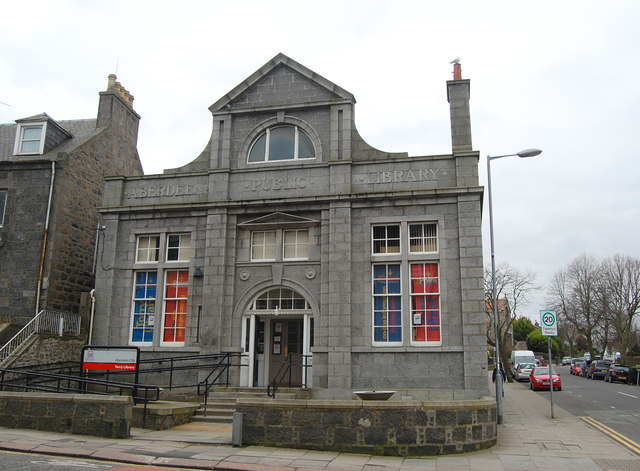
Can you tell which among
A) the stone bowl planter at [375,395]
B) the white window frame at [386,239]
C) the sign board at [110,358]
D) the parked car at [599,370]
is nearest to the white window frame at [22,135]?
the sign board at [110,358]

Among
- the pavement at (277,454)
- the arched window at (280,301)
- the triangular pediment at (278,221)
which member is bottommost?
the pavement at (277,454)

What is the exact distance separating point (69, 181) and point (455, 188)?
1448cm

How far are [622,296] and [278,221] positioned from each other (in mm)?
48230

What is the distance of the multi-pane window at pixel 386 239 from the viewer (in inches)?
676

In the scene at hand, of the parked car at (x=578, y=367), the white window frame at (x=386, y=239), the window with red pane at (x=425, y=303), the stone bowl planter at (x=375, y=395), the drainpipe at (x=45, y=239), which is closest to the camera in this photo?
the stone bowl planter at (x=375, y=395)

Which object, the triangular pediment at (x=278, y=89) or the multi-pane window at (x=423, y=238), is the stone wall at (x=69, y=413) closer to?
the multi-pane window at (x=423, y=238)

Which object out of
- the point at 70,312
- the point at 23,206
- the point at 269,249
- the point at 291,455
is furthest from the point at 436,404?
the point at 23,206

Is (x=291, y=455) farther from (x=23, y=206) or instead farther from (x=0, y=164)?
(x=0, y=164)

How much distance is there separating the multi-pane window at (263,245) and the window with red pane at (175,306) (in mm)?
→ 2403

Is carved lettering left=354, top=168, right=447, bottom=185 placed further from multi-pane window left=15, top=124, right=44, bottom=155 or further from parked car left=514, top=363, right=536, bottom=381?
parked car left=514, top=363, right=536, bottom=381

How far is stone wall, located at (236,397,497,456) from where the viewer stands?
1046 cm

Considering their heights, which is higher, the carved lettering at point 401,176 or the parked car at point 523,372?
the carved lettering at point 401,176

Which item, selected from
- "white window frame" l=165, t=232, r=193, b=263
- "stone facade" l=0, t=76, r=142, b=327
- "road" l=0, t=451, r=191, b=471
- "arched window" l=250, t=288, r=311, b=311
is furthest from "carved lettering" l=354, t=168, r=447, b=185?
"stone facade" l=0, t=76, r=142, b=327

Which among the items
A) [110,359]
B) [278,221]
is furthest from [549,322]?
[110,359]
